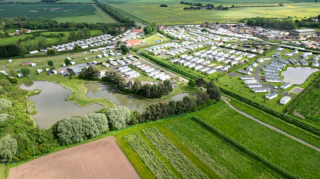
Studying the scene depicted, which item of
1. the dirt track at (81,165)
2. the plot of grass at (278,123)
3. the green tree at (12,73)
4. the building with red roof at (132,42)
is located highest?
the building with red roof at (132,42)

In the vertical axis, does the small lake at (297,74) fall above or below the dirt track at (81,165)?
above

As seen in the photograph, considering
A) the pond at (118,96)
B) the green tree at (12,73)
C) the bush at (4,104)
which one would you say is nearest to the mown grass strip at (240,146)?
the pond at (118,96)

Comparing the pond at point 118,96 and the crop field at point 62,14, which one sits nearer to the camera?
the pond at point 118,96

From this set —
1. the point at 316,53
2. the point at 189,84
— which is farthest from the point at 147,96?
the point at 316,53

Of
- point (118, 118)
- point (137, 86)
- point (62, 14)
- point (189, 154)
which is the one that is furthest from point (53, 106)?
point (62, 14)

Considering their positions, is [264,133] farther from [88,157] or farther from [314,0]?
[314,0]

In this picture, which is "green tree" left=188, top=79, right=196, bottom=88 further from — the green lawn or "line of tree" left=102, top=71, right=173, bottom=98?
the green lawn

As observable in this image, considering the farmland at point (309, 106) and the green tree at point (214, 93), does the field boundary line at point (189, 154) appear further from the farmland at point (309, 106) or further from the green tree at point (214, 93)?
the farmland at point (309, 106)
